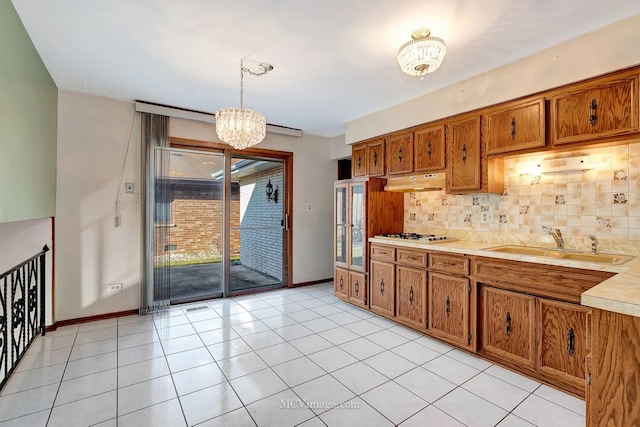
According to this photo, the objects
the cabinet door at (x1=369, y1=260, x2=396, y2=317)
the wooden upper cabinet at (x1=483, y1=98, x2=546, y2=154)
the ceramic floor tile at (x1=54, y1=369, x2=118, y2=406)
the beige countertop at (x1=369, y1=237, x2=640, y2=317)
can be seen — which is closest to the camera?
the beige countertop at (x1=369, y1=237, x2=640, y2=317)

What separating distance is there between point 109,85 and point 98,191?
122 centimetres

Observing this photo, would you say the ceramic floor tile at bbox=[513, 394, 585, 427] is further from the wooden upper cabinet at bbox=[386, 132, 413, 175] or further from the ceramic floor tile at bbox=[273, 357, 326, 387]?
the wooden upper cabinet at bbox=[386, 132, 413, 175]

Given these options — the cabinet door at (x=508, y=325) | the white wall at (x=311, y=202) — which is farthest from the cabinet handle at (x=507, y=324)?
the white wall at (x=311, y=202)

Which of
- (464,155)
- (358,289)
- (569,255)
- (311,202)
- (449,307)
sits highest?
(464,155)

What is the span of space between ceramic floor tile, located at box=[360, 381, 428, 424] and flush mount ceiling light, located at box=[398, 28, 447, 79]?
2.30 meters

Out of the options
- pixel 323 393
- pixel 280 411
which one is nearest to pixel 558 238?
pixel 323 393

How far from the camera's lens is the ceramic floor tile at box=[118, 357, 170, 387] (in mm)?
2254

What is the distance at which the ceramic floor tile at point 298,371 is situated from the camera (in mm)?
2265

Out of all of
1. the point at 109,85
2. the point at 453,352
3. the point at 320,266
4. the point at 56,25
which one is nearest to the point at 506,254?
the point at 453,352

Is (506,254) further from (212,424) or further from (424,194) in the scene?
(212,424)

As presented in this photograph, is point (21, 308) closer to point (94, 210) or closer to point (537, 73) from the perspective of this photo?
point (94, 210)

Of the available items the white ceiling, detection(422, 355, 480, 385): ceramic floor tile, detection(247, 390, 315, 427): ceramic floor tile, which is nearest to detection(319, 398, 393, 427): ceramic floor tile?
detection(247, 390, 315, 427): ceramic floor tile

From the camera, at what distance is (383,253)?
362 centimetres

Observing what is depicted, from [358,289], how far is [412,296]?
2.97 feet
